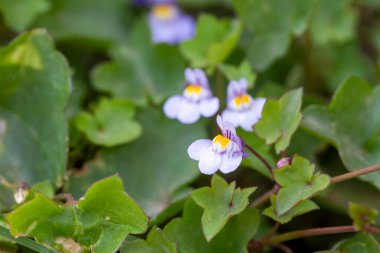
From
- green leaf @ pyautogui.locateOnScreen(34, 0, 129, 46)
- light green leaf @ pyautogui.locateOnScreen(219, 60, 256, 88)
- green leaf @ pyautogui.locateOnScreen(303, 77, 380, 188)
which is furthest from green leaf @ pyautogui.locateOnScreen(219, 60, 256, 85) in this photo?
green leaf @ pyautogui.locateOnScreen(34, 0, 129, 46)

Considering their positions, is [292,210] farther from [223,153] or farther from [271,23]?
[271,23]

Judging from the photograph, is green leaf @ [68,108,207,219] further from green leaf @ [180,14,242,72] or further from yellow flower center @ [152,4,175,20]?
yellow flower center @ [152,4,175,20]

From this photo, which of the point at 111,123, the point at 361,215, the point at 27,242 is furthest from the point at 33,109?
the point at 361,215

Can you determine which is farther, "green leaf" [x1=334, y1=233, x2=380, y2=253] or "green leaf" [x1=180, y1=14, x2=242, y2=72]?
"green leaf" [x1=180, y1=14, x2=242, y2=72]

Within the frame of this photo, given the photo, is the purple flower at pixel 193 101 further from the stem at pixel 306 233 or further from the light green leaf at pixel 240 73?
the stem at pixel 306 233

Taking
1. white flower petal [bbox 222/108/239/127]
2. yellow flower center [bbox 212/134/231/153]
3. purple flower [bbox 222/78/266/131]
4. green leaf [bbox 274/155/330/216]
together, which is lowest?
white flower petal [bbox 222/108/239/127]

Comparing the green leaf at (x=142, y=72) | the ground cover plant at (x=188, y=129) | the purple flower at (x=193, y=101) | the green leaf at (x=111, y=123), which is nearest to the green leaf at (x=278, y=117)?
the ground cover plant at (x=188, y=129)
